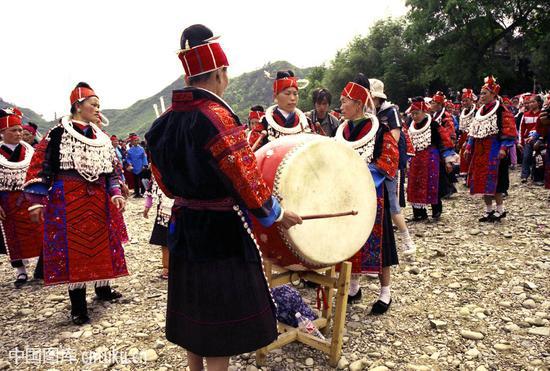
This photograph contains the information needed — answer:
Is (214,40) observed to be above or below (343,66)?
below

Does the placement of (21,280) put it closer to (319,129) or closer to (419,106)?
(319,129)

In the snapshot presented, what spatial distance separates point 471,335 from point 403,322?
57cm

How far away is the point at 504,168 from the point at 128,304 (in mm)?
5982

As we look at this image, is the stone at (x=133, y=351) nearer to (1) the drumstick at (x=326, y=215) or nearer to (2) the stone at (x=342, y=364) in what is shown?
(2) the stone at (x=342, y=364)

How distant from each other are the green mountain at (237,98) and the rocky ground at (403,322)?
8112 cm

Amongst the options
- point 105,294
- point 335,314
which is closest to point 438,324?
point 335,314

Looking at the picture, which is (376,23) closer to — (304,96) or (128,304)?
(304,96)

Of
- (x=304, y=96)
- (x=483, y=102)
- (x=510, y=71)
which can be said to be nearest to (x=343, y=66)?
(x=304, y=96)

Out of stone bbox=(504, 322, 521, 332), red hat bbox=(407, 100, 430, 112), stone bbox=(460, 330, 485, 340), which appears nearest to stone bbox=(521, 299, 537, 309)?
stone bbox=(504, 322, 521, 332)

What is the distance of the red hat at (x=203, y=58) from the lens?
6.95ft

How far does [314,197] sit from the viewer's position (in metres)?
2.73

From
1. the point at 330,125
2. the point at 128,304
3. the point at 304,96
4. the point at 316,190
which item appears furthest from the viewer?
the point at 304,96

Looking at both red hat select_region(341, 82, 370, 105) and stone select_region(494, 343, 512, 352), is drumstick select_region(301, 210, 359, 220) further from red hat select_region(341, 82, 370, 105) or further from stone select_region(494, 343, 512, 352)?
stone select_region(494, 343, 512, 352)

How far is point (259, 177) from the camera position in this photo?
2049 millimetres
